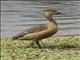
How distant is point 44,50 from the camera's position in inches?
362

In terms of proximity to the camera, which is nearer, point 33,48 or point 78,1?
point 33,48

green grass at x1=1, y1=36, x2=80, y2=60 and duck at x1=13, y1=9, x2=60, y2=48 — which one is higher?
duck at x1=13, y1=9, x2=60, y2=48

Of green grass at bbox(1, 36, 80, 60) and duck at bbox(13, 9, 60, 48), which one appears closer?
green grass at bbox(1, 36, 80, 60)

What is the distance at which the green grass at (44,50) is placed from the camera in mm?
8375

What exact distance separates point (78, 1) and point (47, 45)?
56.7ft

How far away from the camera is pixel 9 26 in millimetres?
15031

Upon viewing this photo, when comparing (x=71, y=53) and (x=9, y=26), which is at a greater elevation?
(x=71, y=53)

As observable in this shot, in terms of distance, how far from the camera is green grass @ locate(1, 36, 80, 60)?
8.38 meters

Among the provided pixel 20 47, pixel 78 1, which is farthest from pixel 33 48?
pixel 78 1

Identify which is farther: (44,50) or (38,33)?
(38,33)

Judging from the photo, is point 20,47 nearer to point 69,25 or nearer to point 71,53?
point 71,53

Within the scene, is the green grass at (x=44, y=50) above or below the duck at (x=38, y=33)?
below

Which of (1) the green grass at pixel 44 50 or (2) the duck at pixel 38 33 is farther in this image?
(2) the duck at pixel 38 33

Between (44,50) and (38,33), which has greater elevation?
(38,33)
